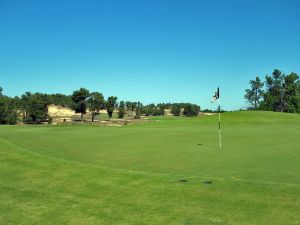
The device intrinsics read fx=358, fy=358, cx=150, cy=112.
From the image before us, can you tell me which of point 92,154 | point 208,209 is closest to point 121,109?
point 92,154

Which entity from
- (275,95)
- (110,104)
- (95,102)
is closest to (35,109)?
(95,102)

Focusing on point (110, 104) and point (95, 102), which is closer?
point (95, 102)

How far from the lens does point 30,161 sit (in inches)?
471

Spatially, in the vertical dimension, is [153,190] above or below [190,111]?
below

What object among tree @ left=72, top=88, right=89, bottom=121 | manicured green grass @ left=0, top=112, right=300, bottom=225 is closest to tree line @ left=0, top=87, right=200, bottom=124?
tree @ left=72, top=88, right=89, bottom=121

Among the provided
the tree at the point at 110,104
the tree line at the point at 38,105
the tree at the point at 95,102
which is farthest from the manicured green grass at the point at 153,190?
Result: the tree at the point at 110,104

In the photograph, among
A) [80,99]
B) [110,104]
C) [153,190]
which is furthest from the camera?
[110,104]

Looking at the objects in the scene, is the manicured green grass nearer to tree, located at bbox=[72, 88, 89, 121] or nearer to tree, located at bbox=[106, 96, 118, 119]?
tree, located at bbox=[72, 88, 89, 121]

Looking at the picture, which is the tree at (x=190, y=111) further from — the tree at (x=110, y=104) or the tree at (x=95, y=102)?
the tree at (x=95, y=102)

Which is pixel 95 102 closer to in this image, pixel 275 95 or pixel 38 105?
pixel 38 105

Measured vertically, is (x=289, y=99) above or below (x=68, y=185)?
above

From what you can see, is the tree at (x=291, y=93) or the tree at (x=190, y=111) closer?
the tree at (x=291, y=93)

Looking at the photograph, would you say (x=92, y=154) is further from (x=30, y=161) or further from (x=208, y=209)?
(x=208, y=209)

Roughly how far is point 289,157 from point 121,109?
111241 mm
